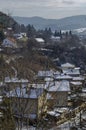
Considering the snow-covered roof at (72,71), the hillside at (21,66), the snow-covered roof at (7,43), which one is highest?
the hillside at (21,66)

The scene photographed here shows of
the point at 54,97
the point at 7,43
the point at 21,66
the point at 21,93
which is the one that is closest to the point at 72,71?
the point at 7,43

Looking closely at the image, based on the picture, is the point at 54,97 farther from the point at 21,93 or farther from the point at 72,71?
the point at 72,71

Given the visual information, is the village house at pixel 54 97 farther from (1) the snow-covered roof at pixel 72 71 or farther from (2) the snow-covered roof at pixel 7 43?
(2) the snow-covered roof at pixel 7 43

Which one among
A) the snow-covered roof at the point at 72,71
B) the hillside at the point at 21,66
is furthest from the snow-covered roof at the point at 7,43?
the hillside at the point at 21,66

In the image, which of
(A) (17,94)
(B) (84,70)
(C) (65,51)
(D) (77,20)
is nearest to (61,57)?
(C) (65,51)

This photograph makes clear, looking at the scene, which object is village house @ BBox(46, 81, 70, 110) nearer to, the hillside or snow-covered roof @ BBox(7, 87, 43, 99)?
snow-covered roof @ BBox(7, 87, 43, 99)

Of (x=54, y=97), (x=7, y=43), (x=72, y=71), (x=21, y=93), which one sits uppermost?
(x=21, y=93)

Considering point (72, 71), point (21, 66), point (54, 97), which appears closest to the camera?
point (21, 66)

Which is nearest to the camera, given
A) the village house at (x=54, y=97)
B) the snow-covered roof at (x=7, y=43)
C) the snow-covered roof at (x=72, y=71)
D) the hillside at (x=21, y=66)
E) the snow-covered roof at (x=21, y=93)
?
the snow-covered roof at (x=21, y=93)

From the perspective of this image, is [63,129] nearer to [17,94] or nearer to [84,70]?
[17,94]

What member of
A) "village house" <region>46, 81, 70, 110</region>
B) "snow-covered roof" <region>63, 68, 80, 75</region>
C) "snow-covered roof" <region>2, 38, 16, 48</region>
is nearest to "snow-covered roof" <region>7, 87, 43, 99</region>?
"village house" <region>46, 81, 70, 110</region>

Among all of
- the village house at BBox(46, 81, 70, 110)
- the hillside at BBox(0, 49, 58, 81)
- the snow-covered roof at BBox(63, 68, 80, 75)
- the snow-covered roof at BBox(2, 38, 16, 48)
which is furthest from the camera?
the snow-covered roof at BBox(2, 38, 16, 48)

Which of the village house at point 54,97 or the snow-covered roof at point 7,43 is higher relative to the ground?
the village house at point 54,97
